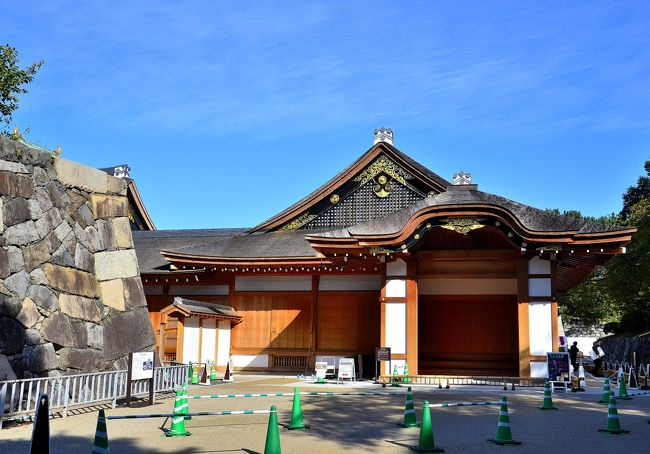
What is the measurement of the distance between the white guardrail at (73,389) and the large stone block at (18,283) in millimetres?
1739

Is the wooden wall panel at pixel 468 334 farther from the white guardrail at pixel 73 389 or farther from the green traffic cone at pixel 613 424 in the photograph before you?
the green traffic cone at pixel 613 424

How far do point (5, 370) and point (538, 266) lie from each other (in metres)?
15.3

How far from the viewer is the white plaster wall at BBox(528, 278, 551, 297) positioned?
20.1m

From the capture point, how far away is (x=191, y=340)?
22.9m

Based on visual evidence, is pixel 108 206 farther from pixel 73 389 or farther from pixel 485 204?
pixel 485 204

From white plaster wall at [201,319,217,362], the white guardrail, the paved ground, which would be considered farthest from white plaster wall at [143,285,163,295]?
the paved ground

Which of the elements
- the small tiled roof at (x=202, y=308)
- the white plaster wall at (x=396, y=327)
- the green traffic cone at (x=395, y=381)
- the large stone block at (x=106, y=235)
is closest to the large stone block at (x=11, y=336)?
the large stone block at (x=106, y=235)

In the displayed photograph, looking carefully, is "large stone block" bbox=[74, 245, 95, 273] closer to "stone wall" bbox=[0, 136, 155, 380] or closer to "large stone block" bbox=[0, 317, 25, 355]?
"stone wall" bbox=[0, 136, 155, 380]

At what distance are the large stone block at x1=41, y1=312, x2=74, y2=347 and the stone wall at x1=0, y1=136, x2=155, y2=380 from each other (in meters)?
0.02

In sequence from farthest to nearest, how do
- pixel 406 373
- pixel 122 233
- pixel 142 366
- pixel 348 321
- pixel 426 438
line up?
pixel 348 321
pixel 406 373
pixel 122 233
pixel 142 366
pixel 426 438

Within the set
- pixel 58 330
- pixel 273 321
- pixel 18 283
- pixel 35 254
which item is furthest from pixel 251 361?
pixel 18 283

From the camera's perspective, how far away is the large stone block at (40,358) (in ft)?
39.5

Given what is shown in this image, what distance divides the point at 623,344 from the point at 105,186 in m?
30.6

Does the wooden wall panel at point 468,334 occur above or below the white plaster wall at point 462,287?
below
